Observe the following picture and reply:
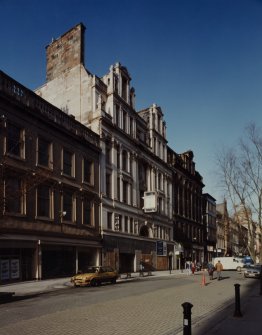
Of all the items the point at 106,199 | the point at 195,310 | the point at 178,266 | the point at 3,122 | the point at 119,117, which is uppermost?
the point at 119,117

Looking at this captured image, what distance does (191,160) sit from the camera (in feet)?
244

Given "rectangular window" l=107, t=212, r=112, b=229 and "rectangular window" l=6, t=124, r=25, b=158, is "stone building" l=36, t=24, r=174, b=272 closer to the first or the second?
"rectangular window" l=107, t=212, r=112, b=229

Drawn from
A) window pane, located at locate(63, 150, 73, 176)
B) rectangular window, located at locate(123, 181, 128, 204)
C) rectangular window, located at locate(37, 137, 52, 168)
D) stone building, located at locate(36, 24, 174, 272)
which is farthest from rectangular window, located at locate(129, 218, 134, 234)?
rectangular window, located at locate(37, 137, 52, 168)

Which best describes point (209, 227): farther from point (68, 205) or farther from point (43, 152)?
point (43, 152)

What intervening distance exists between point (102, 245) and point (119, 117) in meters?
14.6

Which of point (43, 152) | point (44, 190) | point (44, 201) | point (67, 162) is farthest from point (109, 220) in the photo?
point (43, 152)

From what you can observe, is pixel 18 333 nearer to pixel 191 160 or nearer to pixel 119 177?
pixel 119 177

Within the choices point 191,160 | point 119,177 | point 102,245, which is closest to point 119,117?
point 119,177

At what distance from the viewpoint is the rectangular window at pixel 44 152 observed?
31.4 m

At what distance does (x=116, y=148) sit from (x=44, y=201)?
14.6m

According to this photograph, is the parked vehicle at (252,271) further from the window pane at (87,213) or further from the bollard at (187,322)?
the bollard at (187,322)

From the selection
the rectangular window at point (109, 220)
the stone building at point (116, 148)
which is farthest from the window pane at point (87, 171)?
the rectangular window at point (109, 220)

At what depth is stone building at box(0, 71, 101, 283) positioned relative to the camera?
90.4ft

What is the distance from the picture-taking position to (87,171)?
38.4 m
